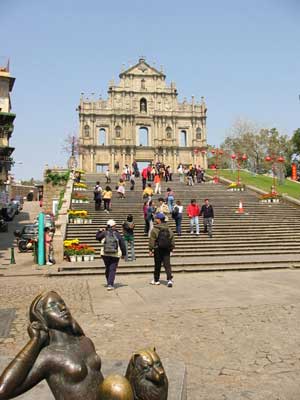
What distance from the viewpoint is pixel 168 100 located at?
67.2 m

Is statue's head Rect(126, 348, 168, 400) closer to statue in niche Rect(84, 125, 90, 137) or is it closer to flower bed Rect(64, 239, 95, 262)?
flower bed Rect(64, 239, 95, 262)

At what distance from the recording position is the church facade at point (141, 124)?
6438 cm

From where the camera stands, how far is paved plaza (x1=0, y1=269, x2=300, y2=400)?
4.39 meters

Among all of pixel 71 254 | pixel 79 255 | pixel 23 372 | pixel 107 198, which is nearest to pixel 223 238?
pixel 107 198

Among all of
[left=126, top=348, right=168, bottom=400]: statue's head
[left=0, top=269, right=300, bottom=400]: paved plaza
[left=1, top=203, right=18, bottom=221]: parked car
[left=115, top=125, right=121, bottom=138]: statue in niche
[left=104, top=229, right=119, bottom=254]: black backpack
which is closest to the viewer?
[left=126, top=348, right=168, bottom=400]: statue's head

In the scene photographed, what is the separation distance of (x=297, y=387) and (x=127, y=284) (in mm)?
6438

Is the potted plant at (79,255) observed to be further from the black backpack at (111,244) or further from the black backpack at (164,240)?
the black backpack at (164,240)

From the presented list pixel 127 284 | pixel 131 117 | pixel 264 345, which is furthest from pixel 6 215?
pixel 131 117

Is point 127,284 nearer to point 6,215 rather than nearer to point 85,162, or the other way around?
point 6,215

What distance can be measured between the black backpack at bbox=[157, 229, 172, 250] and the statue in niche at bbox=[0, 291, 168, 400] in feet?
23.3

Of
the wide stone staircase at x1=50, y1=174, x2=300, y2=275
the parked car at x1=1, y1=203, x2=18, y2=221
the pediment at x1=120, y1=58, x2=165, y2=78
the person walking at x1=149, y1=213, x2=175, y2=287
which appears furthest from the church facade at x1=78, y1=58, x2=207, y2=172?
the person walking at x1=149, y1=213, x2=175, y2=287

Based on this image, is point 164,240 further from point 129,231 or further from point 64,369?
point 64,369

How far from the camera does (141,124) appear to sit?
6650cm

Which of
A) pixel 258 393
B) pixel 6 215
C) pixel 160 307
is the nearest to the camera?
pixel 258 393
